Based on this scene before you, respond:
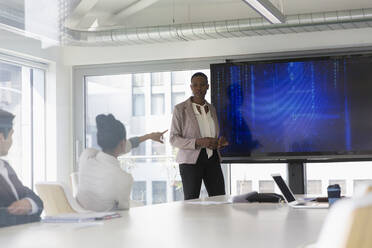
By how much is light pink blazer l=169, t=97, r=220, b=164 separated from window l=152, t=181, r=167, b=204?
7.20ft

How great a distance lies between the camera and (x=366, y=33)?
22.0 feet

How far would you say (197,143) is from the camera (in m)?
5.32

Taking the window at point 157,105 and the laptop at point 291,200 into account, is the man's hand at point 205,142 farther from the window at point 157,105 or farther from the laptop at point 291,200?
the window at point 157,105

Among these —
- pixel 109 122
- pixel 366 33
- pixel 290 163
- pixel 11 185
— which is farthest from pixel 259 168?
pixel 11 185

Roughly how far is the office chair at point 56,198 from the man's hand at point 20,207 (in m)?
0.08

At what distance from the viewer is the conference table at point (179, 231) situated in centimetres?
167

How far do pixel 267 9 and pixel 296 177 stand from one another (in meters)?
2.26

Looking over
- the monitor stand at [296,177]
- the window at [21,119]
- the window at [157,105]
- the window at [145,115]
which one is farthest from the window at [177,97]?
the window at [21,119]

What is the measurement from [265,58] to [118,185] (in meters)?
4.16

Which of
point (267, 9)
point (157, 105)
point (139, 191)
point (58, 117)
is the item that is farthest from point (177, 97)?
point (267, 9)

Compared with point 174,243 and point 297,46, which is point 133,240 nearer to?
point 174,243

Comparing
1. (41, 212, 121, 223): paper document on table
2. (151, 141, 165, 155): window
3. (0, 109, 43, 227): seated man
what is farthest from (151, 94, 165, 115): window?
(41, 212, 121, 223): paper document on table

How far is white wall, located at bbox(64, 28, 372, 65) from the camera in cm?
678

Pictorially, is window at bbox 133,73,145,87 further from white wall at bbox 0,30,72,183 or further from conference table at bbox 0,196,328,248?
conference table at bbox 0,196,328,248
